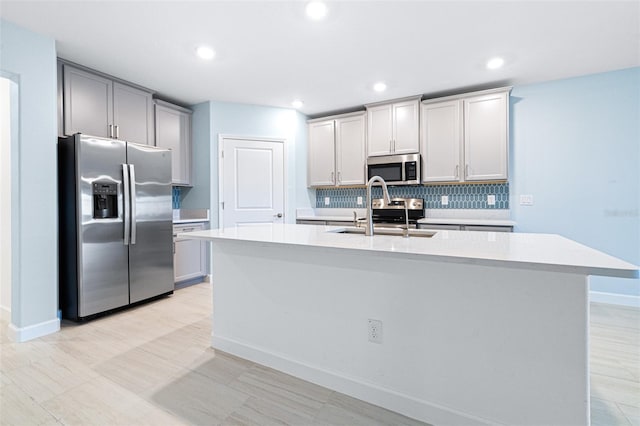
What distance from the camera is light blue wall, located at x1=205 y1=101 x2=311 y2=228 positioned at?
4.18 metres

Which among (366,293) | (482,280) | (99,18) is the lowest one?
(366,293)

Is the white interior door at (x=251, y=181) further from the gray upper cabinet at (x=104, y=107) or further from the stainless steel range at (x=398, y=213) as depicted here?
the stainless steel range at (x=398, y=213)

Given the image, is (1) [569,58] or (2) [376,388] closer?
(2) [376,388]

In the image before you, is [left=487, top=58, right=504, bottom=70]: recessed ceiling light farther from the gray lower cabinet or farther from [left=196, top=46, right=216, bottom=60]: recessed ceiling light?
the gray lower cabinet

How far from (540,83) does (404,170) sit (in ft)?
5.92

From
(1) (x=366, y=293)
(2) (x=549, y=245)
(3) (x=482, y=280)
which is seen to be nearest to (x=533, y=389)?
(3) (x=482, y=280)

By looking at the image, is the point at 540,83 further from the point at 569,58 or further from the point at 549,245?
the point at 549,245

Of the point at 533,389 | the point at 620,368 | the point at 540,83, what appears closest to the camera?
the point at 533,389

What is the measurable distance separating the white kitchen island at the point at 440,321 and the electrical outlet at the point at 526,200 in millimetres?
2232

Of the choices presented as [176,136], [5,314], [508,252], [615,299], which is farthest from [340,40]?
[5,314]

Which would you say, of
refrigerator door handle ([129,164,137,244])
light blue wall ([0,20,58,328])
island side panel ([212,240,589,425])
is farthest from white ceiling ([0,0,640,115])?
island side panel ([212,240,589,425])

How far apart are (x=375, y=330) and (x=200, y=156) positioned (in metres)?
3.56

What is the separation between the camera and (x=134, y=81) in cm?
347

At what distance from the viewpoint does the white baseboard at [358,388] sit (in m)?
1.46
